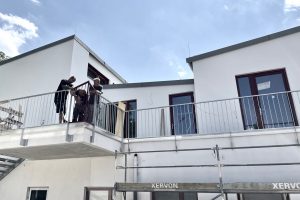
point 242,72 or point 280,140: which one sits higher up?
point 242,72

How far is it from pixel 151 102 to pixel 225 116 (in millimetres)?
2951

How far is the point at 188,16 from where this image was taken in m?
7.56

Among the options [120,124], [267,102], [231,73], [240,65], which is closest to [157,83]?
[120,124]

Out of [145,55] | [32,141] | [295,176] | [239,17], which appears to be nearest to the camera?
[295,176]

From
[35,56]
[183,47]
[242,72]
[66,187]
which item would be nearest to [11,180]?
[66,187]

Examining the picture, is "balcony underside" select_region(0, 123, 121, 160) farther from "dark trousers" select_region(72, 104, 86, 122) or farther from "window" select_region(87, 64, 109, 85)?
"window" select_region(87, 64, 109, 85)

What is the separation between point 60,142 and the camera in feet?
19.5

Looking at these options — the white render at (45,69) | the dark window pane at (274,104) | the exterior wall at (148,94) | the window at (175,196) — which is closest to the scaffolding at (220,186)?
the window at (175,196)

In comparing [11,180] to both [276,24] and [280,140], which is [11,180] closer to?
[280,140]

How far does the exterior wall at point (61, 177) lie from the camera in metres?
7.39

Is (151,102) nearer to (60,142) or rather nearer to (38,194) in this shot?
(60,142)

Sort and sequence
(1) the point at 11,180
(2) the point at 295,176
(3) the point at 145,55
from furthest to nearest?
(3) the point at 145,55 < (1) the point at 11,180 < (2) the point at 295,176

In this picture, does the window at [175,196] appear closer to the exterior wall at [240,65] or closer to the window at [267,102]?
the window at [267,102]

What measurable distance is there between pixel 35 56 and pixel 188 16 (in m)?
6.59
